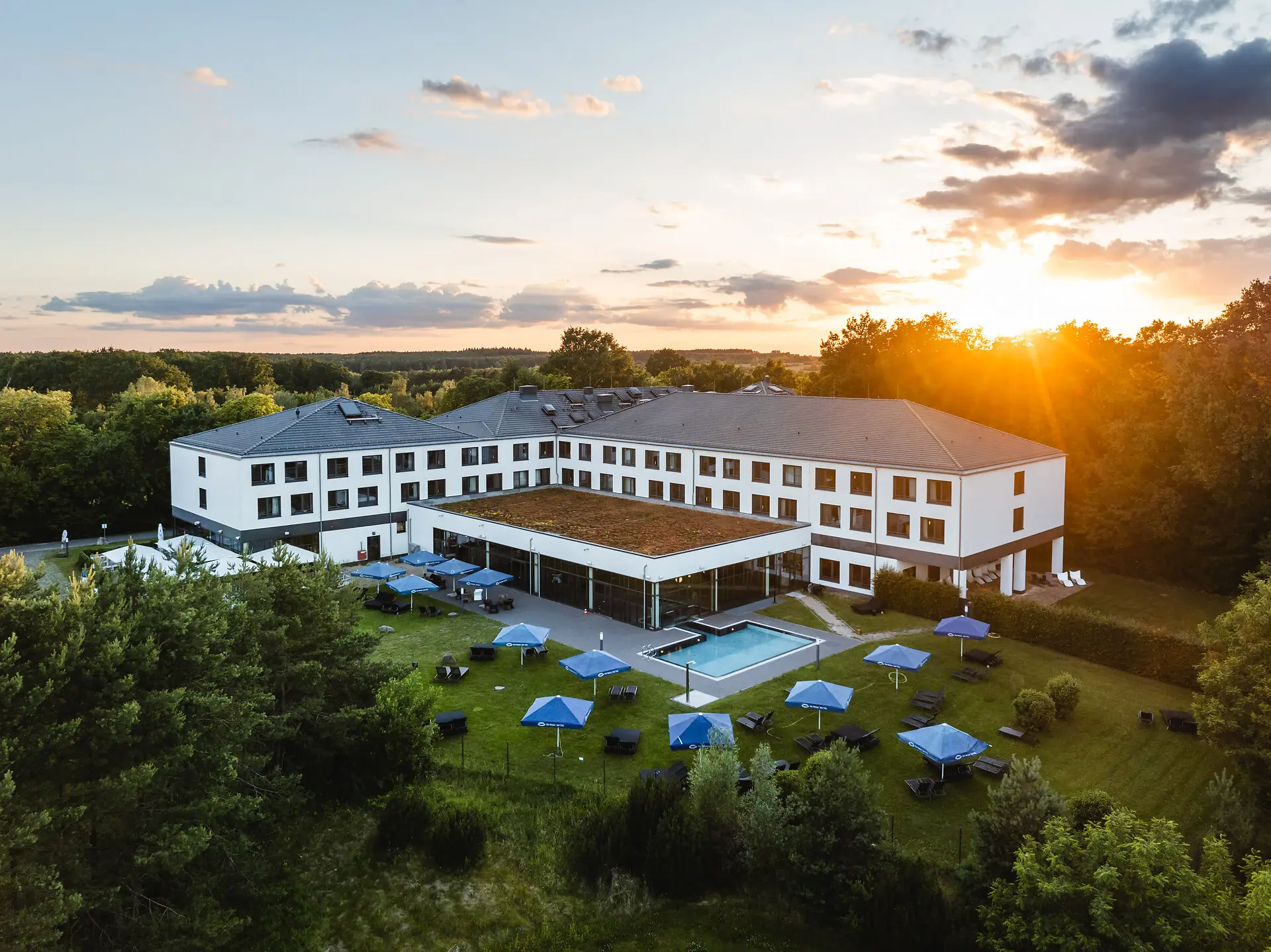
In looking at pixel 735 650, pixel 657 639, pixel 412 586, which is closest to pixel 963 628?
pixel 735 650

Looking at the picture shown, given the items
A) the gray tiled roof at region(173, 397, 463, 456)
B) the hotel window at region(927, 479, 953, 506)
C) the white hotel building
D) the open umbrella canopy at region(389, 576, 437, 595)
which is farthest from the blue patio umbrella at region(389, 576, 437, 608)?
the hotel window at region(927, 479, 953, 506)

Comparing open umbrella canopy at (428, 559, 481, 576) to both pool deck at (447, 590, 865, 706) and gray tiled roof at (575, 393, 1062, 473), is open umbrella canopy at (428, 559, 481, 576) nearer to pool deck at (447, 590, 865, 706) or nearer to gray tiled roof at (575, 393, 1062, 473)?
pool deck at (447, 590, 865, 706)

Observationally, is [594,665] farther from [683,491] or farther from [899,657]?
[683,491]

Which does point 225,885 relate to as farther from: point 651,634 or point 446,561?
point 446,561

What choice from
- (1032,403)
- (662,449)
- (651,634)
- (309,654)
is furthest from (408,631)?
(1032,403)

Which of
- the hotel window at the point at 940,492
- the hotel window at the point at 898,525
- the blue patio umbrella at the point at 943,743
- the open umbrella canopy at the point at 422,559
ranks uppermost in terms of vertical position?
the hotel window at the point at 940,492

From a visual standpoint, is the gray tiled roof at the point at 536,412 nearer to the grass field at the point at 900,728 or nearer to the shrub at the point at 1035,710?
the grass field at the point at 900,728

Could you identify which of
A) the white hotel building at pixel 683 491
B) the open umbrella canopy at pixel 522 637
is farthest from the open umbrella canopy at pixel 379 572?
the open umbrella canopy at pixel 522 637
